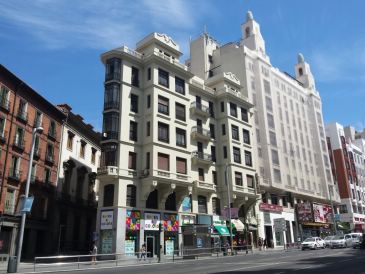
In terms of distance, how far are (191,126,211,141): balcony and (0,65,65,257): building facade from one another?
51.8 feet

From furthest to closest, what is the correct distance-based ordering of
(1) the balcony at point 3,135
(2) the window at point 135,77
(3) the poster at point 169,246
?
(2) the window at point 135,77 → (3) the poster at point 169,246 → (1) the balcony at point 3,135

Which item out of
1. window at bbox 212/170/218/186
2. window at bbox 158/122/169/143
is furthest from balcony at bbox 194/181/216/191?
window at bbox 158/122/169/143

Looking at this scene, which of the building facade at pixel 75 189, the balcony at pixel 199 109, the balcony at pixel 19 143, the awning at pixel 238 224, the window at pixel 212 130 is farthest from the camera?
the window at pixel 212 130

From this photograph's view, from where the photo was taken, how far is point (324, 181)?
2687 inches

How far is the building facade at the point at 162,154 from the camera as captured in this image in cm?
3522

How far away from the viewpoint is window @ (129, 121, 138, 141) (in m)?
38.1

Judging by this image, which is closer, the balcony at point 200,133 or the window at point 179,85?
the window at point 179,85

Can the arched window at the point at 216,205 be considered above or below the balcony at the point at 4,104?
below

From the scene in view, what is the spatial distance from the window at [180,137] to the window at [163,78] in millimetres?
5523

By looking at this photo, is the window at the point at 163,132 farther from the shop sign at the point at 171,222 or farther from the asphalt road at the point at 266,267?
the asphalt road at the point at 266,267

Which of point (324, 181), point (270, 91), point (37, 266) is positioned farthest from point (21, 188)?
point (324, 181)

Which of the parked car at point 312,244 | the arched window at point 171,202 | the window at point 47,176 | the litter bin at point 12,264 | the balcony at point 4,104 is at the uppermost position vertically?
the balcony at point 4,104

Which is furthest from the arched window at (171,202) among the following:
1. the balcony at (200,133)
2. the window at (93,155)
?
the window at (93,155)

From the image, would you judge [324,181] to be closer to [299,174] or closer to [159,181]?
[299,174]
